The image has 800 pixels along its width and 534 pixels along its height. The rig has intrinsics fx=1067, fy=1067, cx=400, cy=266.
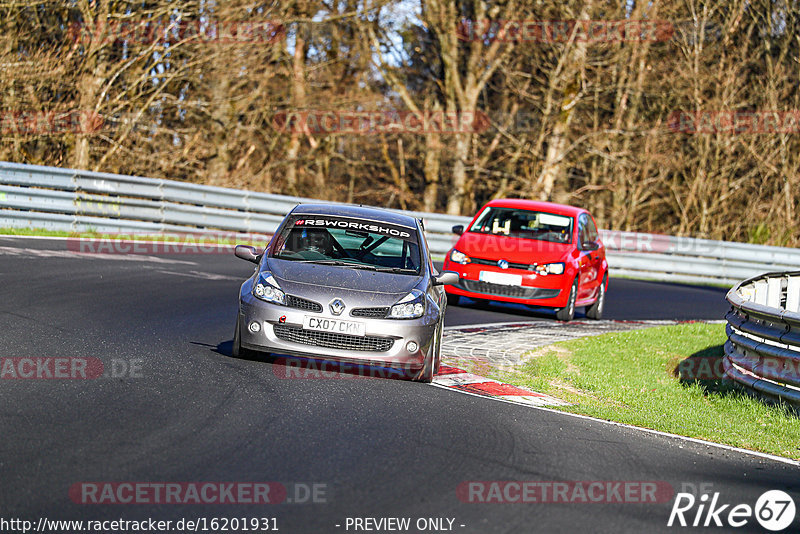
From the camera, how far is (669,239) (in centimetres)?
2714

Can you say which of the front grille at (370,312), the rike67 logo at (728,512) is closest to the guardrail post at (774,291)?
the front grille at (370,312)

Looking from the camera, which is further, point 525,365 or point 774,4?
point 774,4

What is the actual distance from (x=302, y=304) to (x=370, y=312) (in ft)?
1.83

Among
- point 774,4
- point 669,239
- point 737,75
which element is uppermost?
point 774,4

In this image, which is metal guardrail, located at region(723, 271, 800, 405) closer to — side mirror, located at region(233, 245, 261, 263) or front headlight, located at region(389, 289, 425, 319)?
front headlight, located at region(389, 289, 425, 319)

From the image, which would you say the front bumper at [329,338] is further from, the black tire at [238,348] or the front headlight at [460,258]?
the front headlight at [460,258]

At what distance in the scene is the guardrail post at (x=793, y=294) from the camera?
A: 42.8 feet

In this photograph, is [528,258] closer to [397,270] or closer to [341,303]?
[397,270]

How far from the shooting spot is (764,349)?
375 inches

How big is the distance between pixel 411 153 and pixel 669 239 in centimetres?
1336

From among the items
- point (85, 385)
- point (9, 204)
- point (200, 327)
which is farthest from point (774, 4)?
point (85, 385)

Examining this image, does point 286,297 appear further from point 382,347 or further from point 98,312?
point 98,312

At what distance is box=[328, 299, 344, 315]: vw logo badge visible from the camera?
339 inches

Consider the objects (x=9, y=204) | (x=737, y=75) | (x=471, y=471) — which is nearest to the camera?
(x=471, y=471)
